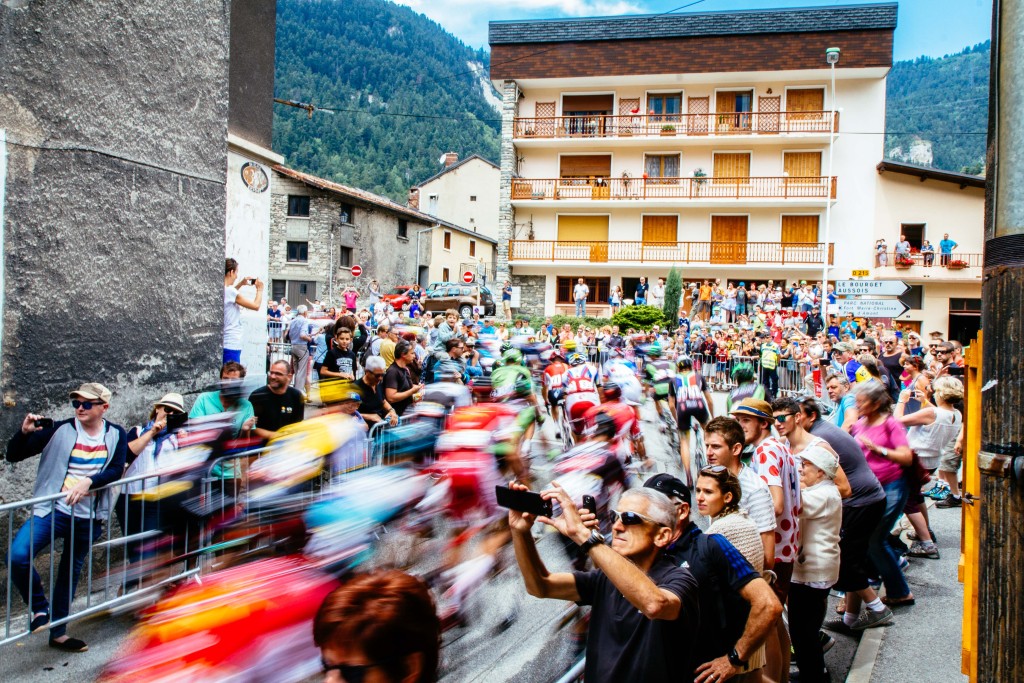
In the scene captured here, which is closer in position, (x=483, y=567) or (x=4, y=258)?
(x=483, y=567)

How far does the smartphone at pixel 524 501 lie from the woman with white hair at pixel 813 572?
87.4 inches

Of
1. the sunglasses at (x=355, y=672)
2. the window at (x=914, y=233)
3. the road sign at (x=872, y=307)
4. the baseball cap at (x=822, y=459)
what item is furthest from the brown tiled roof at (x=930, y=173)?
the sunglasses at (x=355, y=672)

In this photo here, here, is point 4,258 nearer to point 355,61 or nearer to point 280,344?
point 280,344

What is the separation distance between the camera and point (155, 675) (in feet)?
8.29

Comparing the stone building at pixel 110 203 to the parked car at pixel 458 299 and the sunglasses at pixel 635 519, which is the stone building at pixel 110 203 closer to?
the sunglasses at pixel 635 519

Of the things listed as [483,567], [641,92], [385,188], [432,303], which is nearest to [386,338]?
[483,567]

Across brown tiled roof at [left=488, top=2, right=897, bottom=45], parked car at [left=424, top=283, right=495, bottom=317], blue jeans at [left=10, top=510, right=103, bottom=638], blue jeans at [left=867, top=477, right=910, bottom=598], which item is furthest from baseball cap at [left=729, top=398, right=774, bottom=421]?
brown tiled roof at [left=488, top=2, right=897, bottom=45]

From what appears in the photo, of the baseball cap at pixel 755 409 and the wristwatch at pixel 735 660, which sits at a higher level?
the baseball cap at pixel 755 409

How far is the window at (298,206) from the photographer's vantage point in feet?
124

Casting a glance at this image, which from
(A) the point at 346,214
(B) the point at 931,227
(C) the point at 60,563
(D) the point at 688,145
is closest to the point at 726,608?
(C) the point at 60,563

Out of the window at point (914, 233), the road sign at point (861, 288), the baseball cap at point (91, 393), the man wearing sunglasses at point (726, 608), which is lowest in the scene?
the man wearing sunglasses at point (726, 608)

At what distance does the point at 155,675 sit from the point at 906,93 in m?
152

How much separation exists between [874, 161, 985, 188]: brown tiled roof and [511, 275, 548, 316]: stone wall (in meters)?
16.4

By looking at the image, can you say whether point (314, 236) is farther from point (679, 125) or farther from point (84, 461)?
point (84, 461)
